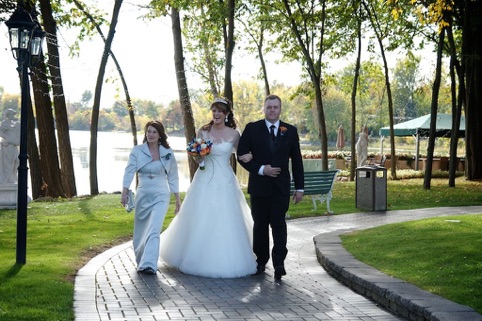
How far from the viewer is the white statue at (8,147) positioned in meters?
21.9

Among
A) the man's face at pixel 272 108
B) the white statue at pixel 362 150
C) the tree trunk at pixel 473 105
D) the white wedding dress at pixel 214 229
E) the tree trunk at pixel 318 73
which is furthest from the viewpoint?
the white statue at pixel 362 150

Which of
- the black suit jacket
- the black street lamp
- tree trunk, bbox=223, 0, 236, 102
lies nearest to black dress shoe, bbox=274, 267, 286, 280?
the black suit jacket

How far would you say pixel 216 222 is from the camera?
1027 cm

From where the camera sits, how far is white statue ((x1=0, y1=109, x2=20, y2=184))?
71.9 feet

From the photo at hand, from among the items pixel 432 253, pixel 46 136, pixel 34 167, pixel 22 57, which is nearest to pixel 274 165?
pixel 432 253

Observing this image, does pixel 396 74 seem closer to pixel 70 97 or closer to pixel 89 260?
pixel 70 97

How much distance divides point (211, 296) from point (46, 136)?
18.6m

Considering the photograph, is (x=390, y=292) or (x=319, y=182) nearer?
(x=390, y=292)

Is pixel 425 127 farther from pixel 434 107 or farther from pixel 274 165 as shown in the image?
pixel 274 165

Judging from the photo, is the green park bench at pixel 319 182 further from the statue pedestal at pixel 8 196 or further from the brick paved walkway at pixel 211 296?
the statue pedestal at pixel 8 196

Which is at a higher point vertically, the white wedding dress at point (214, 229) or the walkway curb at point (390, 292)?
the white wedding dress at point (214, 229)

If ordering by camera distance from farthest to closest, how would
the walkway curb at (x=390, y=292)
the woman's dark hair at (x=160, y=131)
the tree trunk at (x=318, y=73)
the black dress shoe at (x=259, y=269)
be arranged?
the tree trunk at (x=318, y=73)
the woman's dark hair at (x=160, y=131)
the black dress shoe at (x=259, y=269)
the walkway curb at (x=390, y=292)

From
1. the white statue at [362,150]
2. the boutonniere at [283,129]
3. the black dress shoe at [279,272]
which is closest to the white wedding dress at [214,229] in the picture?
the black dress shoe at [279,272]

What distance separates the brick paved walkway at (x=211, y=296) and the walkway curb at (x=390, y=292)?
110mm
